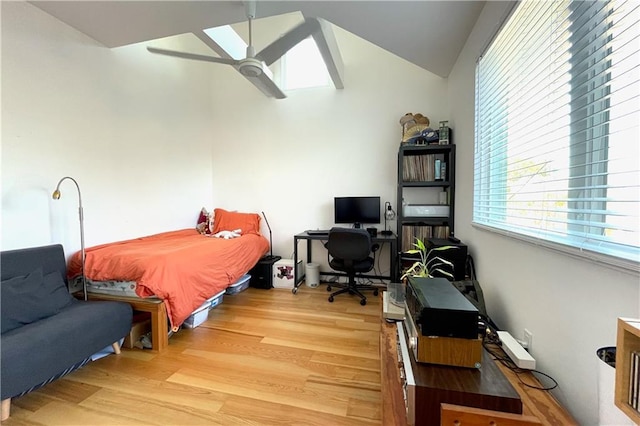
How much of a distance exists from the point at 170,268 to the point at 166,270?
0.03m

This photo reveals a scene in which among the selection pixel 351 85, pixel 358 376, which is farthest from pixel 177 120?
pixel 358 376

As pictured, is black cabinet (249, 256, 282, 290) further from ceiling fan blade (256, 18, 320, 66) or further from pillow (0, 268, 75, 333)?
ceiling fan blade (256, 18, 320, 66)

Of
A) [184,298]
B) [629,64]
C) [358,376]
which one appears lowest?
[358,376]

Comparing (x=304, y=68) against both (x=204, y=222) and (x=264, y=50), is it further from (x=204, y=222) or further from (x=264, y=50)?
(x=204, y=222)

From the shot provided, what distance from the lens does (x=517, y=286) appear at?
1.33 metres

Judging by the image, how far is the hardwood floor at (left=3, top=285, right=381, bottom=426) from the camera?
4.58 ft

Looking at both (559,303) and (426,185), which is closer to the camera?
(559,303)

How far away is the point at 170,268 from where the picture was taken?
2.04 m

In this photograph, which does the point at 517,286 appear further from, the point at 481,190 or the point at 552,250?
the point at 481,190

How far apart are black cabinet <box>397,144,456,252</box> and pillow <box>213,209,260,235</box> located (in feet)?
6.68

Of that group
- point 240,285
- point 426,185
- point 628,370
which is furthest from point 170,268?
point 426,185

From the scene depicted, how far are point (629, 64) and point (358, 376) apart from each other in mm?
1920

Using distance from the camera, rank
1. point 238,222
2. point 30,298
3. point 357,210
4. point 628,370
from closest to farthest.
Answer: point 628,370
point 30,298
point 357,210
point 238,222

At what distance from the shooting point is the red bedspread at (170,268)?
1.99 meters
